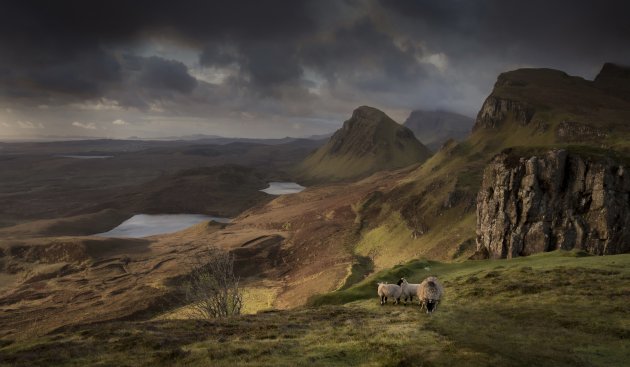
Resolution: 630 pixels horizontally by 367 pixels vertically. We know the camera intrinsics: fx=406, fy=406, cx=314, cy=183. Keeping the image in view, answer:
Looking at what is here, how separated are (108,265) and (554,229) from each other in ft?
A: 386

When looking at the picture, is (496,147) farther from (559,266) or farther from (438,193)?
(559,266)

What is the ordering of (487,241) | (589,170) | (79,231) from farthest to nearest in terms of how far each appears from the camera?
(79,231) < (487,241) < (589,170)

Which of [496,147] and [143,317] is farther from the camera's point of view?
[496,147]

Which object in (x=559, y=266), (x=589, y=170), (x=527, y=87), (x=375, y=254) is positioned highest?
(x=527, y=87)

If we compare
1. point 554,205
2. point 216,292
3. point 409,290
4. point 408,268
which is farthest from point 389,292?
point 554,205

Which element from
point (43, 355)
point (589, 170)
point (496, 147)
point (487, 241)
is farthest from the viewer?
point (496, 147)

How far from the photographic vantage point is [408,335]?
867 inches

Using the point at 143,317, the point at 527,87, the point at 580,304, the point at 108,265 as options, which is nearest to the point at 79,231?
the point at 108,265

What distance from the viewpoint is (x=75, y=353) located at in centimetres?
2122

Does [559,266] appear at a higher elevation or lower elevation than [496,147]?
lower

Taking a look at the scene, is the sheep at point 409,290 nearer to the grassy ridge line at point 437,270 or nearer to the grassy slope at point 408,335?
the grassy slope at point 408,335

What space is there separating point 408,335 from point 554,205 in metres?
56.1

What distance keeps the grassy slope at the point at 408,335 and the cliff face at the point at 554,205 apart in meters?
31.3

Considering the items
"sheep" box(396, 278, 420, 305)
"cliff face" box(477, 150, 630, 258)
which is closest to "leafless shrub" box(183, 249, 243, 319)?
"sheep" box(396, 278, 420, 305)
